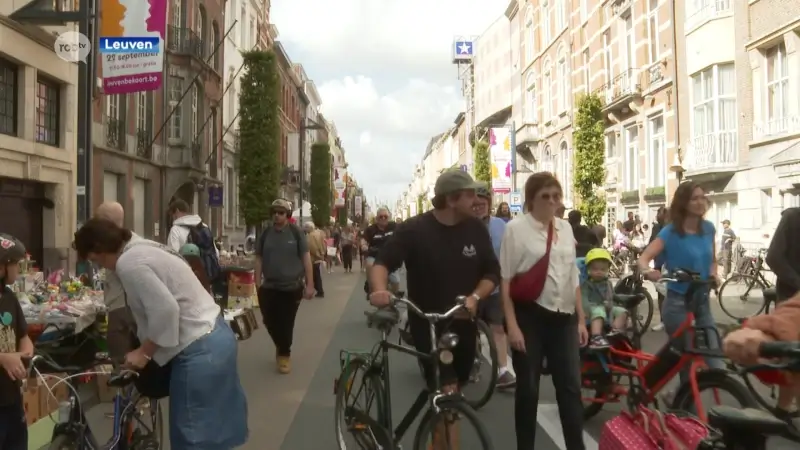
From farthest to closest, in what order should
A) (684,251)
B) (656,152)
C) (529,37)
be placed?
(529,37)
(656,152)
(684,251)

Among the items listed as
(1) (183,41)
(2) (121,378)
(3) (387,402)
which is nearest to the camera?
(2) (121,378)

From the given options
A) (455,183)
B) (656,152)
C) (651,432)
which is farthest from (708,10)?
(651,432)

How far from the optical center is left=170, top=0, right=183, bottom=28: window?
26916mm

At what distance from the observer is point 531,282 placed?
4.67 m

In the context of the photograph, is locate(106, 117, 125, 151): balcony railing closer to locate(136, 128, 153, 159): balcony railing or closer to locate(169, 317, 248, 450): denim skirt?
locate(136, 128, 153, 159): balcony railing

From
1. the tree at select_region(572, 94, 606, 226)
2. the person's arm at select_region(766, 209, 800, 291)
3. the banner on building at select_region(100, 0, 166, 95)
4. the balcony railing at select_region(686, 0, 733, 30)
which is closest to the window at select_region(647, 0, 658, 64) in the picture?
the tree at select_region(572, 94, 606, 226)

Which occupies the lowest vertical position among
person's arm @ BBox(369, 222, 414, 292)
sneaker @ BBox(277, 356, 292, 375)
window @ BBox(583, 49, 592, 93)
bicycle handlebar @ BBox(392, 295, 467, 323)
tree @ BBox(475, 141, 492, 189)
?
sneaker @ BBox(277, 356, 292, 375)

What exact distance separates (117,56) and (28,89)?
4291 mm

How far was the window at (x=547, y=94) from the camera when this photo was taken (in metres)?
42.8

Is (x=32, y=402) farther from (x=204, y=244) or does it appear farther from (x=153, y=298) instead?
(x=204, y=244)

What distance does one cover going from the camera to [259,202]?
30.1 metres

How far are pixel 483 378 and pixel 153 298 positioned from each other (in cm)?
427

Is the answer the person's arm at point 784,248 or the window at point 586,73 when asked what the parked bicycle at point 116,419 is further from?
the window at point 586,73

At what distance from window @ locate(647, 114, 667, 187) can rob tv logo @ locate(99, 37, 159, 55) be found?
66.6 ft
